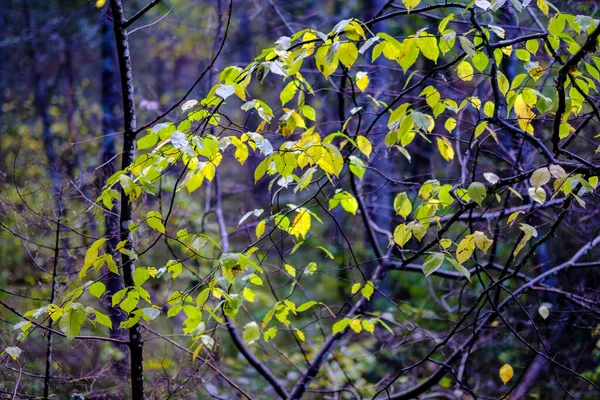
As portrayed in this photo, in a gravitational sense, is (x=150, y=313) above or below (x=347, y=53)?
below

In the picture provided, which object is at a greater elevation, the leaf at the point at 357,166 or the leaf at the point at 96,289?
the leaf at the point at 96,289

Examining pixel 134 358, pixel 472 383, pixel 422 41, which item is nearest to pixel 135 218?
pixel 134 358

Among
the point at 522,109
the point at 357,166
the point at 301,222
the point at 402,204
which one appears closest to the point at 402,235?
the point at 402,204

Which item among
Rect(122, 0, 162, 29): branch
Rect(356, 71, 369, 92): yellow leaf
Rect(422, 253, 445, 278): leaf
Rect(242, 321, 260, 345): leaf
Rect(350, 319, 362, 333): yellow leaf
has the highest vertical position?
Rect(122, 0, 162, 29): branch

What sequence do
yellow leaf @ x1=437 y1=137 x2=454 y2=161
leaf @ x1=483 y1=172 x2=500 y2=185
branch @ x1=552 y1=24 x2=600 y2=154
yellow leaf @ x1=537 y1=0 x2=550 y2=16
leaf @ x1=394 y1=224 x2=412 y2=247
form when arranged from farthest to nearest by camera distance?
yellow leaf @ x1=437 y1=137 x2=454 y2=161 < leaf @ x1=483 y1=172 x2=500 y2=185 < yellow leaf @ x1=537 y1=0 x2=550 y2=16 < leaf @ x1=394 y1=224 x2=412 y2=247 < branch @ x1=552 y1=24 x2=600 y2=154

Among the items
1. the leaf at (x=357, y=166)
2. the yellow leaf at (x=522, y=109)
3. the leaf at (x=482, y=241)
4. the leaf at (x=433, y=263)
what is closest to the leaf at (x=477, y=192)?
the leaf at (x=482, y=241)

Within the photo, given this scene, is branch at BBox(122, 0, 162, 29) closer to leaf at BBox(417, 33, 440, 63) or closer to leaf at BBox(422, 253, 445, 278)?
leaf at BBox(417, 33, 440, 63)

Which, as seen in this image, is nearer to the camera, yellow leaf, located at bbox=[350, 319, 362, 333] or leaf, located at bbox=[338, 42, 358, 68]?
leaf, located at bbox=[338, 42, 358, 68]

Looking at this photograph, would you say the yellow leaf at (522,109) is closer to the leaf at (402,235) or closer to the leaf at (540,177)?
the leaf at (540,177)

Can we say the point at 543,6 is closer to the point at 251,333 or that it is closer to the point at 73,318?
the point at 251,333

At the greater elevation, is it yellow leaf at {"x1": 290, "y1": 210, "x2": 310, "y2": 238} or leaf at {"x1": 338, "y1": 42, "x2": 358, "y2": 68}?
leaf at {"x1": 338, "y1": 42, "x2": 358, "y2": 68}

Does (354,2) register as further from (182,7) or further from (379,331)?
(379,331)

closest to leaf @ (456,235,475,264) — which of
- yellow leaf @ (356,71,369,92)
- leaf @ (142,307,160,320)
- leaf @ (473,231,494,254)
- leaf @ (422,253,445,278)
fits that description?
leaf @ (473,231,494,254)

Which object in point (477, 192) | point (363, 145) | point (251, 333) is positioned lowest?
point (251, 333)
